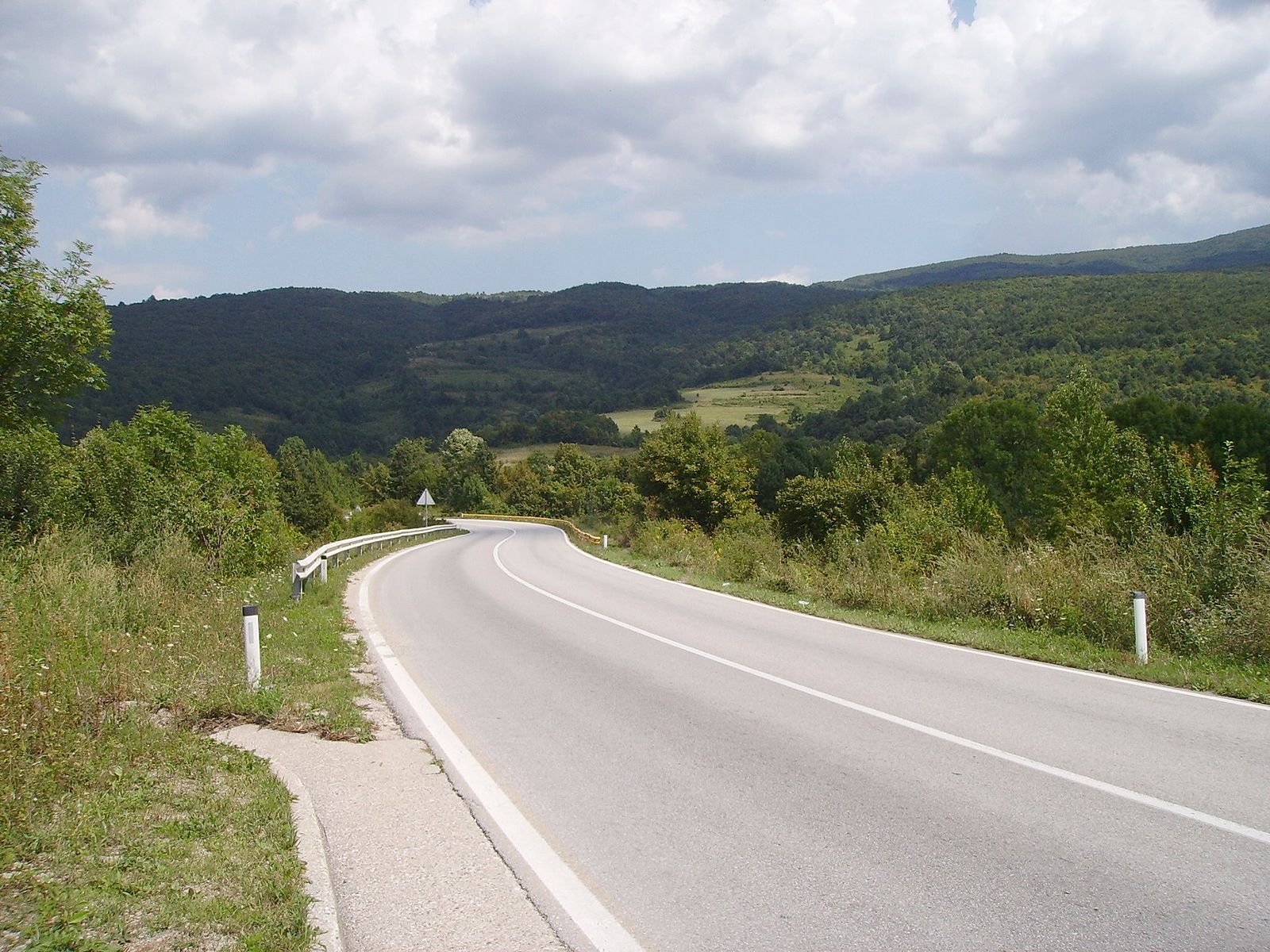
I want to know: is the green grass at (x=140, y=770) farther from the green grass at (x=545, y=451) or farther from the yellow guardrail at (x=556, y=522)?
the green grass at (x=545, y=451)

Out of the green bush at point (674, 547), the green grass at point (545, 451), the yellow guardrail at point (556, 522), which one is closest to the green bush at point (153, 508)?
the green bush at point (674, 547)

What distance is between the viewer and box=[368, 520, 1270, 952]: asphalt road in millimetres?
3912

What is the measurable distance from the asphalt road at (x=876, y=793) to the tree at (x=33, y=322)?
518 inches

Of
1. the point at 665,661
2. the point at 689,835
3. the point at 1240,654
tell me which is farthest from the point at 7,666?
the point at 1240,654

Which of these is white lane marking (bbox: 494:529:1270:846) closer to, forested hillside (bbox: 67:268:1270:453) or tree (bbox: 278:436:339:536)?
forested hillside (bbox: 67:268:1270:453)

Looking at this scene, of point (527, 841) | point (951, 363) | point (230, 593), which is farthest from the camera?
point (951, 363)

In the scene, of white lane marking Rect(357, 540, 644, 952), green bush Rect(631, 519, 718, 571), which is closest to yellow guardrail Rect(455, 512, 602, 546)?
green bush Rect(631, 519, 718, 571)

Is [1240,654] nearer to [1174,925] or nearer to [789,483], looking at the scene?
[1174,925]

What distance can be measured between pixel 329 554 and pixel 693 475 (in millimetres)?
25489

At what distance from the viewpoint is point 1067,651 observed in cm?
995

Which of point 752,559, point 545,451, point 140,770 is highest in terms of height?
point 140,770

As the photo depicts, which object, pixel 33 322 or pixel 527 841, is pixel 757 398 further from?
pixel 527 841

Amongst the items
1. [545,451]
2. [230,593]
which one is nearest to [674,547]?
[230,593]

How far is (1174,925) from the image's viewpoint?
12.3 feet
